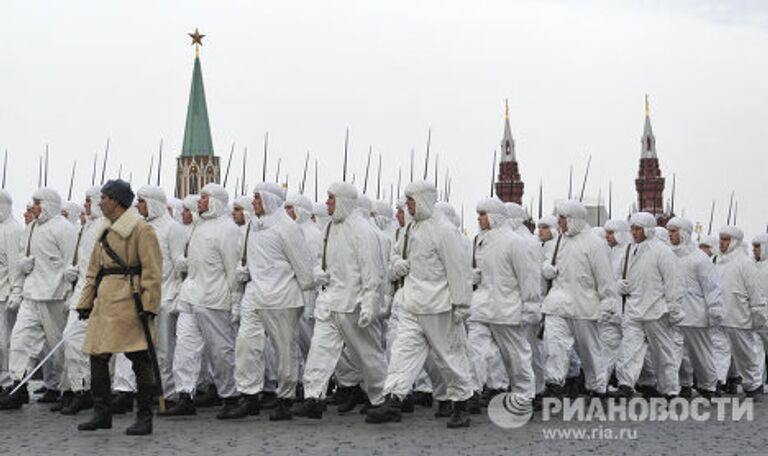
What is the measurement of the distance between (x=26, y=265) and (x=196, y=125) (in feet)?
324

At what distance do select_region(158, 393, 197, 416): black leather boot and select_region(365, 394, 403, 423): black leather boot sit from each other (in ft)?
6.76


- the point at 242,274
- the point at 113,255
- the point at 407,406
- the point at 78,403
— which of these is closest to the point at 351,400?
the point at 407,406

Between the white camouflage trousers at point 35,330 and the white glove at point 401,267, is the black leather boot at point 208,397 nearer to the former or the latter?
the white camouflage trousers at point 35,330

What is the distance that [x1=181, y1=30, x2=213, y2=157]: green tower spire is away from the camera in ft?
369

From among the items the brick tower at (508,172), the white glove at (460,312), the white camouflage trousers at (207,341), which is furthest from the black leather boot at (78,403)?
the brick tower at (508,172)

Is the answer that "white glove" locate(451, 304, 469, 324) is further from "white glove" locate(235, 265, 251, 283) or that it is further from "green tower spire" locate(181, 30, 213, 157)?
"green tower spire" locate(181, 30, 213, 157)

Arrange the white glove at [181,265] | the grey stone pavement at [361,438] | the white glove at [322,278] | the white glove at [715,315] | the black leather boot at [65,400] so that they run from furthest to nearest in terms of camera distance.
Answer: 1. the white glove at [715,315]
2. the white glove at [181,265]
3. the black leather boot at [65,400]
4. the white glove at [322,278]
5. the grey stone pavement at [361,438]

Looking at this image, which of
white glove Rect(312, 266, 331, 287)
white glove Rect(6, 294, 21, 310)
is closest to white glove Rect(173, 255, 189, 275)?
white glove Rect(312, 266, 331, 287)

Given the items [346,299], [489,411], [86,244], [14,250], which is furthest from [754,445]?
[14,250]

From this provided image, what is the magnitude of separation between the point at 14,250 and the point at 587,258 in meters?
6.57

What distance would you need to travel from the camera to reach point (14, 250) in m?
15.6

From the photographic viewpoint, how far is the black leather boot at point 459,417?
41.9 feet

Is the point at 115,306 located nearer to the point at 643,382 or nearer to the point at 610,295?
the point at 610,295

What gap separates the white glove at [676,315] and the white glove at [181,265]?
223 inches
